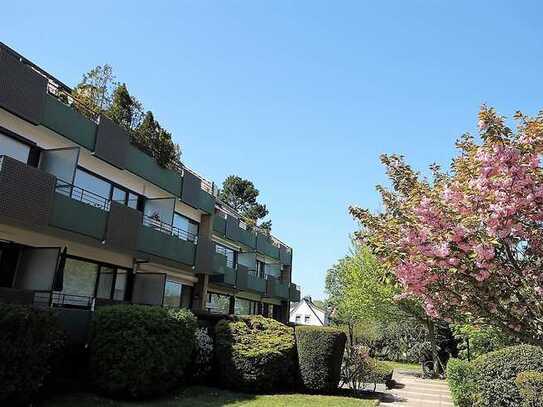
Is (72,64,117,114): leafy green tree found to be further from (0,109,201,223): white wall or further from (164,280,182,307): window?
(164,280,182,307): window

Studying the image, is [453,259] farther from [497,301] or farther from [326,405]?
[326,405]

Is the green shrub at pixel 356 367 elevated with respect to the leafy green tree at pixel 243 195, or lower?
lower

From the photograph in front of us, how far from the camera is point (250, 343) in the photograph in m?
15.6

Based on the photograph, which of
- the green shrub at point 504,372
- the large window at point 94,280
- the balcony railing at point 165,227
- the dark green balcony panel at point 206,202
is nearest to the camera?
the green shrub at point 504,372

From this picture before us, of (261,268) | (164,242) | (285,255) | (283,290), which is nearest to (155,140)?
(164,242)

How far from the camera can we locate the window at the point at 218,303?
86.7 ft

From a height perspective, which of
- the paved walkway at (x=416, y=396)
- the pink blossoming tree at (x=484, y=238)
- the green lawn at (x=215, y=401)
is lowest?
the paved walkway at (x=416, y=396)

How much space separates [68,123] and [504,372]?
1356cm

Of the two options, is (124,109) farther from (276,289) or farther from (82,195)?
(276,289)

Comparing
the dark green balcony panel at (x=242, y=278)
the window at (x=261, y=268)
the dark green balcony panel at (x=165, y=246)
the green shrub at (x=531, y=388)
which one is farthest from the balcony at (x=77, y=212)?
the window at (x=261, y=268)

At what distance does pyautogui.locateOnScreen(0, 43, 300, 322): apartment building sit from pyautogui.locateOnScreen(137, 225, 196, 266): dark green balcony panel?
0.04 meters

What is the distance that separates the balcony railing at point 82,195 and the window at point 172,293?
4.81m

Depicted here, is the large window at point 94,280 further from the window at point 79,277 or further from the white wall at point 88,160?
the white wall at point 88,160

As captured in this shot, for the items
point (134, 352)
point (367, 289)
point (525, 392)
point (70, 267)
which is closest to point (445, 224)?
point (525, 392)
